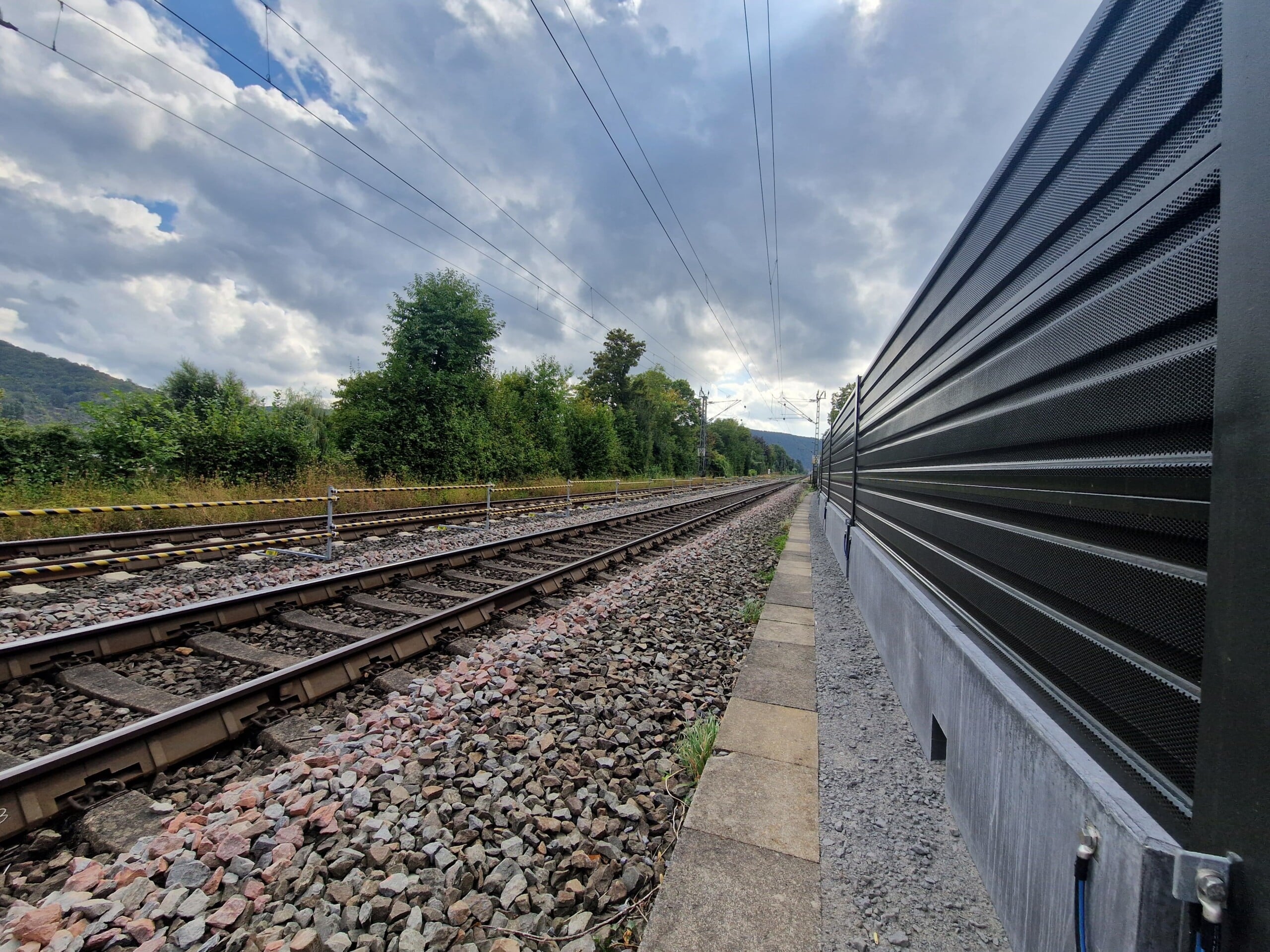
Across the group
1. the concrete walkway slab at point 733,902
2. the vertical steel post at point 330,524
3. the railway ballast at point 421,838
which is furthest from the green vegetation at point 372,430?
the concrete walkway slab at point 733,902

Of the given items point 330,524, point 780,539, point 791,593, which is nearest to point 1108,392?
point 791,593

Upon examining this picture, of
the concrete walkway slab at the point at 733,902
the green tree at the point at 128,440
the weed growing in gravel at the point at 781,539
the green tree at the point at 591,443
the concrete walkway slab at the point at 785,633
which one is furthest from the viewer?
the green tree at the point at 591,443

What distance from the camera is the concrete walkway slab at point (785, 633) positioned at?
4.63 m

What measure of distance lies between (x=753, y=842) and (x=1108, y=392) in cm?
198

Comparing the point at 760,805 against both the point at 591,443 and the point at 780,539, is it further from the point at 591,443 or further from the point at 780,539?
the point at 591,443

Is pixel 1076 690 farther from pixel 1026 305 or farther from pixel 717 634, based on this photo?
pixel 717 634

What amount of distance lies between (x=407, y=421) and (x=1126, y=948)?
20.1 m

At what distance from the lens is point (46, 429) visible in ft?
36.7

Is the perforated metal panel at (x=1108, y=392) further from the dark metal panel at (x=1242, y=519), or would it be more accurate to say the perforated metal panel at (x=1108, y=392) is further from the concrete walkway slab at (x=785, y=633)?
the concrete walkway slab at (x=785, y=633)

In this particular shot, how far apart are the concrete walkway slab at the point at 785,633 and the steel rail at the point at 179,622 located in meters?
3.97

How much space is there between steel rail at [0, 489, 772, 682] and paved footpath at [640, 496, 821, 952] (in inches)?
159

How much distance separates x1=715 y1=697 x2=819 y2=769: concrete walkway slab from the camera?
2.76 metres

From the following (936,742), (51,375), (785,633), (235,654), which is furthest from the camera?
(51,375)

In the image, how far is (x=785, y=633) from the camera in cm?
484
